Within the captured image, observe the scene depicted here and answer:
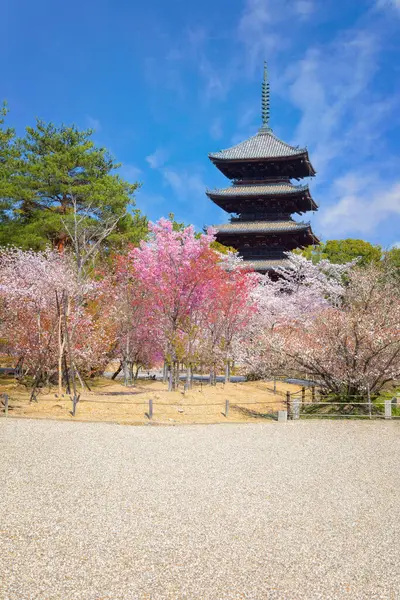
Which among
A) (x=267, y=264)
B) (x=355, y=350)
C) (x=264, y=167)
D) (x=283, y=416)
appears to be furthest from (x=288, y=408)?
(x=264, y=167)

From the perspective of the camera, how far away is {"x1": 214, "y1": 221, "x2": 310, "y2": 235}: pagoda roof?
3903 centimetres

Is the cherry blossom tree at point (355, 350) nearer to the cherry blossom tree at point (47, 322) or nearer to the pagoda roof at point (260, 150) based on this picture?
the cherry blossom tree at point (47, 322)

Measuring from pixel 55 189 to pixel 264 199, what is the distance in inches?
691

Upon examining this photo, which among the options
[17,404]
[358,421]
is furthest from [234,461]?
[17,404]

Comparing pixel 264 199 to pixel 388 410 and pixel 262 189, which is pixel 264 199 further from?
pixel 388 410

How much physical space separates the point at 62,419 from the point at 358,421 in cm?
960

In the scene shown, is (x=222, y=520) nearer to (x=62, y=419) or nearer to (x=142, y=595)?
(x=142, y=595)

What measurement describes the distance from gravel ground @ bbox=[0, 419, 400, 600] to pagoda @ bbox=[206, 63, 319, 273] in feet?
90.5

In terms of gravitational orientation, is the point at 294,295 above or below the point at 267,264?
below

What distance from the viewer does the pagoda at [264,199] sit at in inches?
1576

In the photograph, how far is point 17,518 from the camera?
739 centimetres

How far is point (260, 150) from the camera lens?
43.5 meters

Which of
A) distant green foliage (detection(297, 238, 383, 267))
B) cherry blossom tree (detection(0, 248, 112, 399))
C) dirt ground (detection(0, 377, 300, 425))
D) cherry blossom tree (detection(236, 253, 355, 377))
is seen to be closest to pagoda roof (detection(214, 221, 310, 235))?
cherry blossom tree (detection(236, 253, 355, 377))

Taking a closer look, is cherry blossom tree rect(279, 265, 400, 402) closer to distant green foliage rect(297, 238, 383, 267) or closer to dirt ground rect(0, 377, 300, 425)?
dirt ground rect(0, 377, 300, 425)
